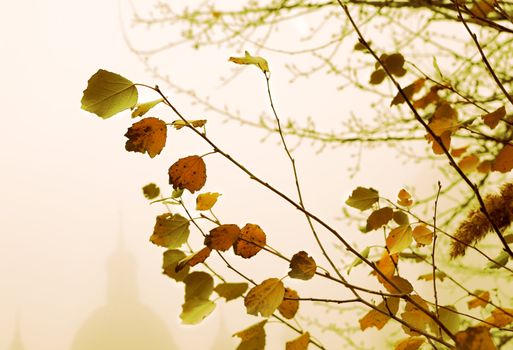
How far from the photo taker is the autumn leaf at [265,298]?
2.15ft

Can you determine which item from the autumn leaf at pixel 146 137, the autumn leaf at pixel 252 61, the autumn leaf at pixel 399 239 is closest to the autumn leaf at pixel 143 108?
the autumn leaf at pixel 146 137

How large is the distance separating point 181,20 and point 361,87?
0.85 meters

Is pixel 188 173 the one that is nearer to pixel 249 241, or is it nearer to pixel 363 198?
pixel 249 241

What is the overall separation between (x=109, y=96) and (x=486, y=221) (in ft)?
2.20

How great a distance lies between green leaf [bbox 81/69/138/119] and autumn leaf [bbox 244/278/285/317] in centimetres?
33

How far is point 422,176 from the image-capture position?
21.8 m

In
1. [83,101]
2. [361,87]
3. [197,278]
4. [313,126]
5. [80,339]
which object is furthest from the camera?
[80,339]

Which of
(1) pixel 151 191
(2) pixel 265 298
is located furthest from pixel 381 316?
(1) pixel 151 191

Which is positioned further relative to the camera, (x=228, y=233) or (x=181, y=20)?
(x=181, y=20)

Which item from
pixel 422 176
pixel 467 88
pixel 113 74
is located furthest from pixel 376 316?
pixel 422 176

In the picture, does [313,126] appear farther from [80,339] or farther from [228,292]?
[80,339]

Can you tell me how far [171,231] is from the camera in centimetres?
75

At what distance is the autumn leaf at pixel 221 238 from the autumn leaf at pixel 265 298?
8 centimetres

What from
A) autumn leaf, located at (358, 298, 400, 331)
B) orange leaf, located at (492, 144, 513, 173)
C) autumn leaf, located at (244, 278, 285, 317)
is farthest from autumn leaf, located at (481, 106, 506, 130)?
autumn leaf, located at (244, 278, 285, 317)
